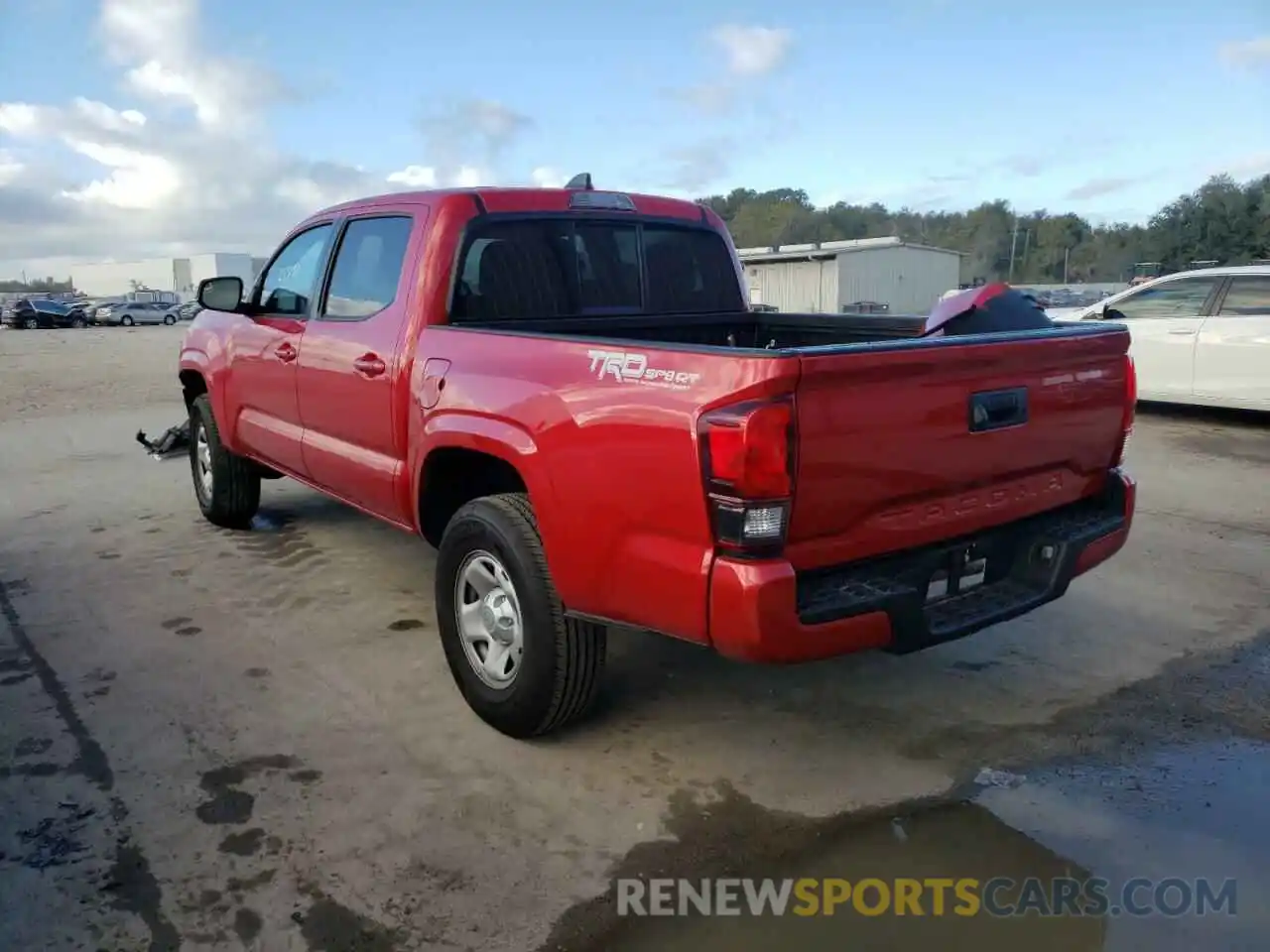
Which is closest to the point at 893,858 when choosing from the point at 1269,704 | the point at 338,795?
the point at 338,795

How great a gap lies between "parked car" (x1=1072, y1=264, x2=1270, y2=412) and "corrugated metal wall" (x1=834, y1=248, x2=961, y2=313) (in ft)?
88.0

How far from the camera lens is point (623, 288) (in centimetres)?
461

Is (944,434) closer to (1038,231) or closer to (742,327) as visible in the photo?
(742,327)

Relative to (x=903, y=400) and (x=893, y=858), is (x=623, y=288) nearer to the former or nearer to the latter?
(x=903, y=400)

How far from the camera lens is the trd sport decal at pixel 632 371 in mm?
2674

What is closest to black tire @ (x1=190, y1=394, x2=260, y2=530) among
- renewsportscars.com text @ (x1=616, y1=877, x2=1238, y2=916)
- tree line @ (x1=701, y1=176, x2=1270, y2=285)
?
renewsportscars.com text @ (x1=616, y1=877, x2=1238, y2=916)

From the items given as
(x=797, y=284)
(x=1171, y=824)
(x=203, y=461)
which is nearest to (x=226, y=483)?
(x=203, y=461)

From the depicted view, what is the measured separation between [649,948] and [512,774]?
0.95m

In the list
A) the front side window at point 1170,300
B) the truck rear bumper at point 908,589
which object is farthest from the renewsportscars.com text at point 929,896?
the front side window at point 1170,300

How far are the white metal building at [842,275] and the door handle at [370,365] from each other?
34.1 m

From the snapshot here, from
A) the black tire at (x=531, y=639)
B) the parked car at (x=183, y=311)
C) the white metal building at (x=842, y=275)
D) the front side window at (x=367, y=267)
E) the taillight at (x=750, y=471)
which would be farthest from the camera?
the parked car at (x=183, y=311)

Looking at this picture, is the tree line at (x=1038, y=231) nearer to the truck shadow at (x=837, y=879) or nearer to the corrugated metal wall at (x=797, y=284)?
the corrugated metal wall at (x=797, y=284)

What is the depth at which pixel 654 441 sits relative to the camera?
2723 millimetres

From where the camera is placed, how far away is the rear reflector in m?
4.44
